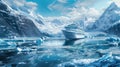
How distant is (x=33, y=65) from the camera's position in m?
33.1

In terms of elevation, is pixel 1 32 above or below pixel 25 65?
above

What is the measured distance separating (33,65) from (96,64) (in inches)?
372

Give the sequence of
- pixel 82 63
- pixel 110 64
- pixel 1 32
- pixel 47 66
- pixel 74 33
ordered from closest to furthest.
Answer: pixel 110 64 < pixel 82 63 < pixel 47 66 < pixel 74 33 < pixel 1 32

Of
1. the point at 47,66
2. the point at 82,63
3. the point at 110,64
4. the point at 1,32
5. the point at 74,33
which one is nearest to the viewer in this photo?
the point at 110,64

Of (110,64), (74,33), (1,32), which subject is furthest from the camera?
(1,32)

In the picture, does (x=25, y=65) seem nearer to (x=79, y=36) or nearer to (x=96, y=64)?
(x=96, y=64)

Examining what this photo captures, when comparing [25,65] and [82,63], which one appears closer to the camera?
[82,63]

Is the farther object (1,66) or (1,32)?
(1,32)

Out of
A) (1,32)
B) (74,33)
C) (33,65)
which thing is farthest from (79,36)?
(33,65)

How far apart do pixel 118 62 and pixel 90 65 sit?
3.19 m

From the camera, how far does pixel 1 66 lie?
106 feet

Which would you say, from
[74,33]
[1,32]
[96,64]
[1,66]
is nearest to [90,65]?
[96,64]

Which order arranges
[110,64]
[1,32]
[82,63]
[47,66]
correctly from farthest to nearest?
[1,32] → [47,66] → [82,63] → [110,64]

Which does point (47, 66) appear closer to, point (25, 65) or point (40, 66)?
point (40, 66)
